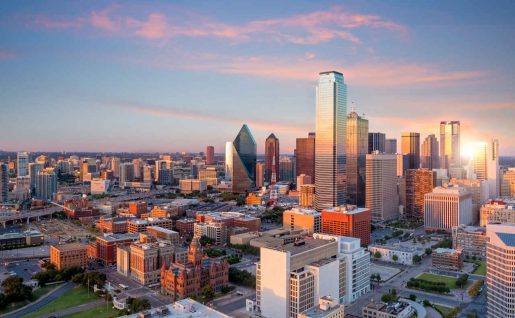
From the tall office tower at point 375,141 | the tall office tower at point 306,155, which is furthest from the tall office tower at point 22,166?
the tall office tower at point 375,141

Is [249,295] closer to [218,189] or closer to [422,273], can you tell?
[422,273]

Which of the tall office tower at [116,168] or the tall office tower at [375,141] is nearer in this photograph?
the tall office tower at [375,141]

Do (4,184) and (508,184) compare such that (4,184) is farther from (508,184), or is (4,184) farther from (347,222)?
(508,184)

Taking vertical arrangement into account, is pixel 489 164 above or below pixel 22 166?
above

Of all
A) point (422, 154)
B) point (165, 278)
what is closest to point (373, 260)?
point (165, 278)

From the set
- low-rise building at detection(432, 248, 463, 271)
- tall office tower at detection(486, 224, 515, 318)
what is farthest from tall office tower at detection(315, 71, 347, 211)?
tall office tower at detection(486, 224, 515, 318)

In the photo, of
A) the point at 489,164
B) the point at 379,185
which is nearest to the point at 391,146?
the point at 489,164

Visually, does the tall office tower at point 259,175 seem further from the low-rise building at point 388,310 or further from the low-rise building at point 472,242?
the low-rise building at point 388,310

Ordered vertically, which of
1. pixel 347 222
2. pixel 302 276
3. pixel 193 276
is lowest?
pixel 193 276
